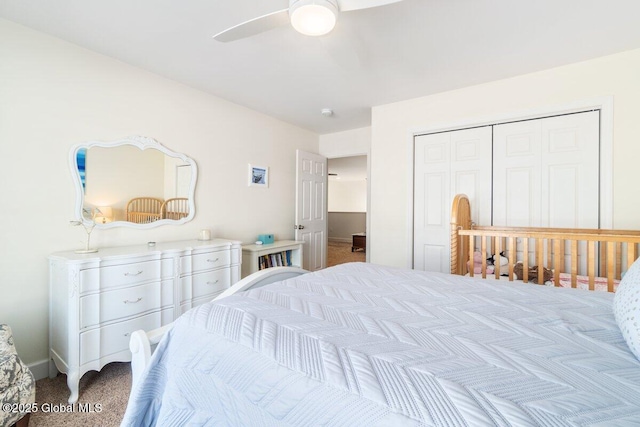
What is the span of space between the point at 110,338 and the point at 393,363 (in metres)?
2.00

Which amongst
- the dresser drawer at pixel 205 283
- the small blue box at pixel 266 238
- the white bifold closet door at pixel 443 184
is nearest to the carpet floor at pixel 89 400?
the dresser drawer at pixel 205 283

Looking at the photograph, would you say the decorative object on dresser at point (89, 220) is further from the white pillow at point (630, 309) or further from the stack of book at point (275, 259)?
the white pillow at point (630, 309)

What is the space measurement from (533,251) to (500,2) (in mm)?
2130

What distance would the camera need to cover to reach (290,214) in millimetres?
4016

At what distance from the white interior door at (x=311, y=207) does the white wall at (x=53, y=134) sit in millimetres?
1395

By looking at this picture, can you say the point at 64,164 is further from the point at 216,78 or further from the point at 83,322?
the point at 216,78

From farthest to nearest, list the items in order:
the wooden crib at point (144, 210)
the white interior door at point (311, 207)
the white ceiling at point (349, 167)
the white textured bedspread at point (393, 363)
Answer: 1. the white ceiling at point (349, 167)
2. the white interior door at point (311, 207)
3. the wooden crib at point (144, 210)
4. the white textured bedspread at point (393, 363)

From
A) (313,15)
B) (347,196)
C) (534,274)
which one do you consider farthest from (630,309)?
(347,196)

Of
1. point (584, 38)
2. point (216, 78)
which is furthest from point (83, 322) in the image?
point (584, 38)

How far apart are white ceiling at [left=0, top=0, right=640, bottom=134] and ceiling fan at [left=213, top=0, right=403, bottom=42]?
0.58 feet

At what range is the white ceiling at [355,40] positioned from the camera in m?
1.66

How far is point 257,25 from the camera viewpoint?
1432 millimetres

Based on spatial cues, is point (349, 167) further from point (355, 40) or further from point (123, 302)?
point (123, 302)

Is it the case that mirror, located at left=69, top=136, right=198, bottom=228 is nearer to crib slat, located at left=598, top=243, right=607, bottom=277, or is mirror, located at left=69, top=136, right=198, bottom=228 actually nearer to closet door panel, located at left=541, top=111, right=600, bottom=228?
closet door panel, located at left=541, top=111, right=600, bottom=228
